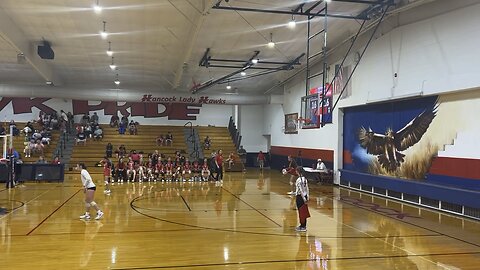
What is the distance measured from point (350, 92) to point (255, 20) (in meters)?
5.63

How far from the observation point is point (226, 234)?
28.8ft

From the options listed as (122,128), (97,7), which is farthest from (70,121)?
(97,7)

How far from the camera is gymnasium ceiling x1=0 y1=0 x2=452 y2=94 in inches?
504

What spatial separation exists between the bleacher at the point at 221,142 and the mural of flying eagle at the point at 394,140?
11039mm

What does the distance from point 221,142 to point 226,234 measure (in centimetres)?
2075

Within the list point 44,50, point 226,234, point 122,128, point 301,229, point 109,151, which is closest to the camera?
point 226,234

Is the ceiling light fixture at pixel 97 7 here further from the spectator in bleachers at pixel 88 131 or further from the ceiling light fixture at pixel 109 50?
the spectator in bleachers at pixel 88 131

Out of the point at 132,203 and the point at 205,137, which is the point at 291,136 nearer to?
the point at 205,137

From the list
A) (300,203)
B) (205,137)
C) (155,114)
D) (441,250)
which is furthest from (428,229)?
(155,114)

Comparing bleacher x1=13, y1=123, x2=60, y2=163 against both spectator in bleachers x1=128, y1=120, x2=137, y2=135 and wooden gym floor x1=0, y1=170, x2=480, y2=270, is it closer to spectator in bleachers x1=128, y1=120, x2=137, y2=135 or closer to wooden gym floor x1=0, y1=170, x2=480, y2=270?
spectator in bleachers x1=128, y1=120, x2=137, y2=135

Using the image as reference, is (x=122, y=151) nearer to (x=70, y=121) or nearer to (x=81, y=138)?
(x=81, y=138)

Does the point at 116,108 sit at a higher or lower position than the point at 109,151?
higher

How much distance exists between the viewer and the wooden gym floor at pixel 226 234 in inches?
266

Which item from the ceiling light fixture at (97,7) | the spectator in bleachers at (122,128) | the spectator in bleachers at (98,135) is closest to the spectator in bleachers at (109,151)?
the spectator in bleachers at (98,135)
